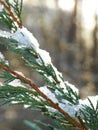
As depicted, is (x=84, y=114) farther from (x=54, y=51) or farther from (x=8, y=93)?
(x=54, y=51)

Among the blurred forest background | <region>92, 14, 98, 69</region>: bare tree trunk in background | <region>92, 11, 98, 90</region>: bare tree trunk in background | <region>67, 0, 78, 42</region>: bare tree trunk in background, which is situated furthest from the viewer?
<region>67, 0, 78, 42</region>: bare tree trunk in background

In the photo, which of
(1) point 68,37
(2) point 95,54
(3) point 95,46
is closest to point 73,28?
(1) point 68,37

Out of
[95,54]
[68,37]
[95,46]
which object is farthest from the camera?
[68,37]

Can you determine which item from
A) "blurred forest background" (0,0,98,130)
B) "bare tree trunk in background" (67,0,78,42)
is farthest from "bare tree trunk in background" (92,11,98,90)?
"bare tree trunk in background" (67,0,78,42)

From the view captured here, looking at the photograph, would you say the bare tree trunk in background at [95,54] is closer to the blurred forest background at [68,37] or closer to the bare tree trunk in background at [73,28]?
the blurred forest background at [68,37]

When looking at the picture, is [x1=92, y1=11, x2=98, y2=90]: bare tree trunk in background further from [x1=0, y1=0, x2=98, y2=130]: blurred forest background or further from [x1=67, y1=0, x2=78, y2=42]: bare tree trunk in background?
[x1=67, y1=0, x2=78, y2=42]: bare tree trunk in background

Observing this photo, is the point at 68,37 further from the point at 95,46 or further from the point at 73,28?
the point at 95,46

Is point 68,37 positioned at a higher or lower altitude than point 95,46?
higher

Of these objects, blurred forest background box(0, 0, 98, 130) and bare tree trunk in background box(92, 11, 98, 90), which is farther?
bare tree trunk in background box(92, 11, 98, 90)

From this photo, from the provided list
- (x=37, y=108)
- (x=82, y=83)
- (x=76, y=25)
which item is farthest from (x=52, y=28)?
(x=37, y=108)

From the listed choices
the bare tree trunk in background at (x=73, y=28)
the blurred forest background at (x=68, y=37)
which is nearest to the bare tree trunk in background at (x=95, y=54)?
the blurred forest background at (x=68, y=37)
